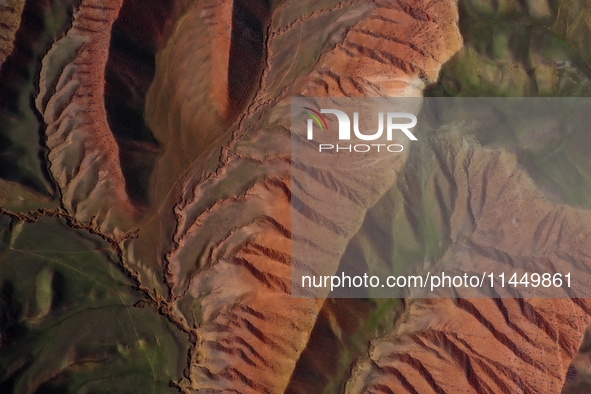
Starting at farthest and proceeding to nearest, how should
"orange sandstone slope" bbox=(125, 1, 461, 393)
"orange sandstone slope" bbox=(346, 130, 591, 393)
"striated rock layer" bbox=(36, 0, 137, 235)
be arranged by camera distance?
1. "striated rock layer" bbox=(36, 0, 137, 235)
2. "orange sandstone slope" bbox=(125, 1, 461, 393)
3. "orange sandstone slope" bbox=(346, 130, 591, 393)

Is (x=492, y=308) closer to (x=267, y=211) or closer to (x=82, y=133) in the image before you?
(x=267, y=211)

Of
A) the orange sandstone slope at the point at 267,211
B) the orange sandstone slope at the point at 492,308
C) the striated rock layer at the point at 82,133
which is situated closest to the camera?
the orange sandstone slope at the point at 492,308

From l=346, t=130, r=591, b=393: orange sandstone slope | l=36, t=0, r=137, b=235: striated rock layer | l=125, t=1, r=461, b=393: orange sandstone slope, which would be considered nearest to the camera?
l=346, t=130, r=591, b=393: orange sandstone slope

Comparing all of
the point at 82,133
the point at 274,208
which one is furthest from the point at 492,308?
the point at 82,133

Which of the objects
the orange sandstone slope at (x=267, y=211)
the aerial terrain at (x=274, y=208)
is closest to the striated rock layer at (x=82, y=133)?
the aerial terrain at (x=274, y=208)

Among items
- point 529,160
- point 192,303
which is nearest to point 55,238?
point 192,303

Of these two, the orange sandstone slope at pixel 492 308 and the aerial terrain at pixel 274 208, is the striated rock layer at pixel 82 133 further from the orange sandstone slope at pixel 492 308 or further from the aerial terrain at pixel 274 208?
the orange sandstone slope at pixel 492 308

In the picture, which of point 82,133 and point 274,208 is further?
point 82,133

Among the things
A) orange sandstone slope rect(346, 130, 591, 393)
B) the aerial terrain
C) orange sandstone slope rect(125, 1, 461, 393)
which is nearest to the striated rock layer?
the aerial terrain

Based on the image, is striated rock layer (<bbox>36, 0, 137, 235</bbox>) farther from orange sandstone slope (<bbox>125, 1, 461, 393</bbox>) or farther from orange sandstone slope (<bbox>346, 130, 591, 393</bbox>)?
orange sandstone slope (<bbox>346, 130, 591, 393</bbox>)
